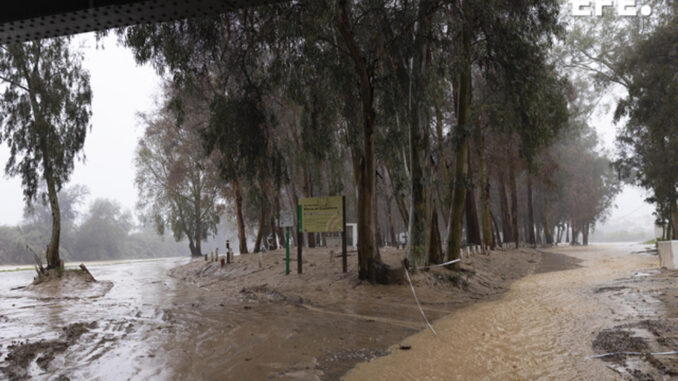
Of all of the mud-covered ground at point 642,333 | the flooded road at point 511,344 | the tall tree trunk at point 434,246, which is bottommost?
the flooded road at point 511,344

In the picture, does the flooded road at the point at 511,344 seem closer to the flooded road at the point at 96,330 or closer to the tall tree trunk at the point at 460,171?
the flooded road at the point at 96,330

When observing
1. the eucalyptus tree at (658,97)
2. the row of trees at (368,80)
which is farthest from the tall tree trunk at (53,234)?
the eucalyptus tree at (658,97)

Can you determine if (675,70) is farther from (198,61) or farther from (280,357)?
(280,357)

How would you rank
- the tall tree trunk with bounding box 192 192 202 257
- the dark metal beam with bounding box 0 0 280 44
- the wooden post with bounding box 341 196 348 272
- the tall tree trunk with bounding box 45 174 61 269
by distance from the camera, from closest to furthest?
the dark metal beam with bounding box 0 0 280 44, the wooden post with bounding box 341 196 348 272, the tall tree trunk with bounding box 45 174 61 269, the tall tree trunk with bounding box 192 192 202 257

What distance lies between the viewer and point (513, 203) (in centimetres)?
3191

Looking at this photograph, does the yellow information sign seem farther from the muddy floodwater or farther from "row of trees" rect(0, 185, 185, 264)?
"row of trees" rect(0, 185, 185, 264)

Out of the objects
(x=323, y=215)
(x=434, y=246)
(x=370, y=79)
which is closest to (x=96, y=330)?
(x=323, y=215)

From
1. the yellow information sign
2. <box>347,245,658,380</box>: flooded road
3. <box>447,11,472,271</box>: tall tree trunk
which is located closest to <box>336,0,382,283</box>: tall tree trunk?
the yellow information sign

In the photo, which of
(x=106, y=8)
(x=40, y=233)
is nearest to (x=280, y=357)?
(x=106, y=8)

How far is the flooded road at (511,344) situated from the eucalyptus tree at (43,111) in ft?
51.0

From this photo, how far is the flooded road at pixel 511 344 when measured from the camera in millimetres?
5086

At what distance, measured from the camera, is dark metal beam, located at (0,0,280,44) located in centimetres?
418

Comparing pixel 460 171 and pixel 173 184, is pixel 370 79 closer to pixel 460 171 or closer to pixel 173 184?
pixel 460 171

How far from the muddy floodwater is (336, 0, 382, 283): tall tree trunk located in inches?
25.0
